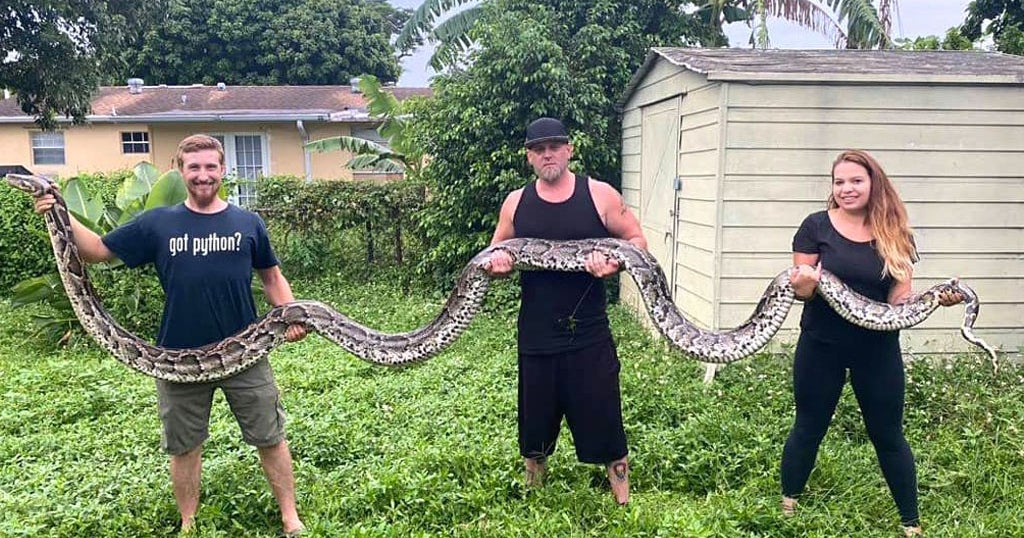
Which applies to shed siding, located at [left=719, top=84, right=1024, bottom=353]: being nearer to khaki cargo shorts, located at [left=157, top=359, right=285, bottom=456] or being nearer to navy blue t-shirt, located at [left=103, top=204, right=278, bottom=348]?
khaki cargo shorts, located at [left=157, top=359, right=285, bottom=456]

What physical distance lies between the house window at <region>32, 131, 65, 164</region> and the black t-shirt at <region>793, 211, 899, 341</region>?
2313cm

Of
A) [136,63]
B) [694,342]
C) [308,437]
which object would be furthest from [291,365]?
[136,63]

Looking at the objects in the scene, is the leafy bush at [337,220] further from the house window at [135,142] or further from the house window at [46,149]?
the house window at [46,149]

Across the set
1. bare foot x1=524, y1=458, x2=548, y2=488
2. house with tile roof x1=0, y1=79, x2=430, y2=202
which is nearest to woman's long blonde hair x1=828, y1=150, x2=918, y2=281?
bare foot x1=524, y1=458, x2=548, y2=488

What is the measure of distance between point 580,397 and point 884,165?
4.31 meters

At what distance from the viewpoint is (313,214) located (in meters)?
12.1

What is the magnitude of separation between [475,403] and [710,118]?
11.2 feet

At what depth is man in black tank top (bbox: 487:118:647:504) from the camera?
163 inches

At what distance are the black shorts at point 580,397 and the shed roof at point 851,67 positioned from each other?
350cm

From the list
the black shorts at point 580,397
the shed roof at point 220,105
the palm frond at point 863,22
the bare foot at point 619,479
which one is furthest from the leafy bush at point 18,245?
the palm frond at point 863,22

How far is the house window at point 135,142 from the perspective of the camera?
70.1ft

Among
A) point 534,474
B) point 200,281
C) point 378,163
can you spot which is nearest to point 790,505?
point 534,474

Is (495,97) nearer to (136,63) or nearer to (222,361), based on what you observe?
(222,361)

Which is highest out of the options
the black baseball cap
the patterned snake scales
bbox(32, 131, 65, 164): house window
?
bbox(32, 131, 65, 164): house window
